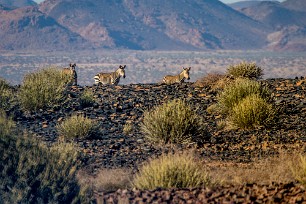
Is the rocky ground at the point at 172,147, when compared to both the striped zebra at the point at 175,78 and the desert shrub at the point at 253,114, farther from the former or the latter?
the striped zebra at the point at 175,78

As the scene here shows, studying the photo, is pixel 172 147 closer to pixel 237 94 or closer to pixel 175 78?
pixel 237 94

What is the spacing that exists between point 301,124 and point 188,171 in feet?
26.0

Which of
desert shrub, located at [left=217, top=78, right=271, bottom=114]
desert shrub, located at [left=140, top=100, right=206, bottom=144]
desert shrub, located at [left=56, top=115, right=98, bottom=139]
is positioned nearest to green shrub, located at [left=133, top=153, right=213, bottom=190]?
desert shrub, located at [left=140, top=100, right=206, bottom=144]

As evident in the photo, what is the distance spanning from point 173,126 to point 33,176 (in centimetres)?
636

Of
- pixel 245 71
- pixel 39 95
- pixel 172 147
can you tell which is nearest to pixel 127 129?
pixel 172 147

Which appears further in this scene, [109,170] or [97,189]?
[109,170]

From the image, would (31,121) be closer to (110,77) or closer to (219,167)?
(219,167)

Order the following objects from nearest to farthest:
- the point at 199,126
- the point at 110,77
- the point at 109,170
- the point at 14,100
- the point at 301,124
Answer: the point at 109,170 < the point at 199,126 < the point at 301,124 < the point at 14,100 < the point at 110,77

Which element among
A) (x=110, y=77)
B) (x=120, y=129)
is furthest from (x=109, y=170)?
(x=110, y=77)

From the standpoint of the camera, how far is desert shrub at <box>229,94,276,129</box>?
16156mm

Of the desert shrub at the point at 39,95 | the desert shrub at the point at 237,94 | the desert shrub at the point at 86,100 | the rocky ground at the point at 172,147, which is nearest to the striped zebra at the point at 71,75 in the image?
the rocky ground at the point at 172,147

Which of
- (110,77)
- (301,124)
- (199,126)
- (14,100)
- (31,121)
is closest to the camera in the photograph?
(199,126)

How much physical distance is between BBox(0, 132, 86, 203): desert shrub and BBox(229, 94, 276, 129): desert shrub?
7.56 m

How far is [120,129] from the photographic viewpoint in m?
17.2
